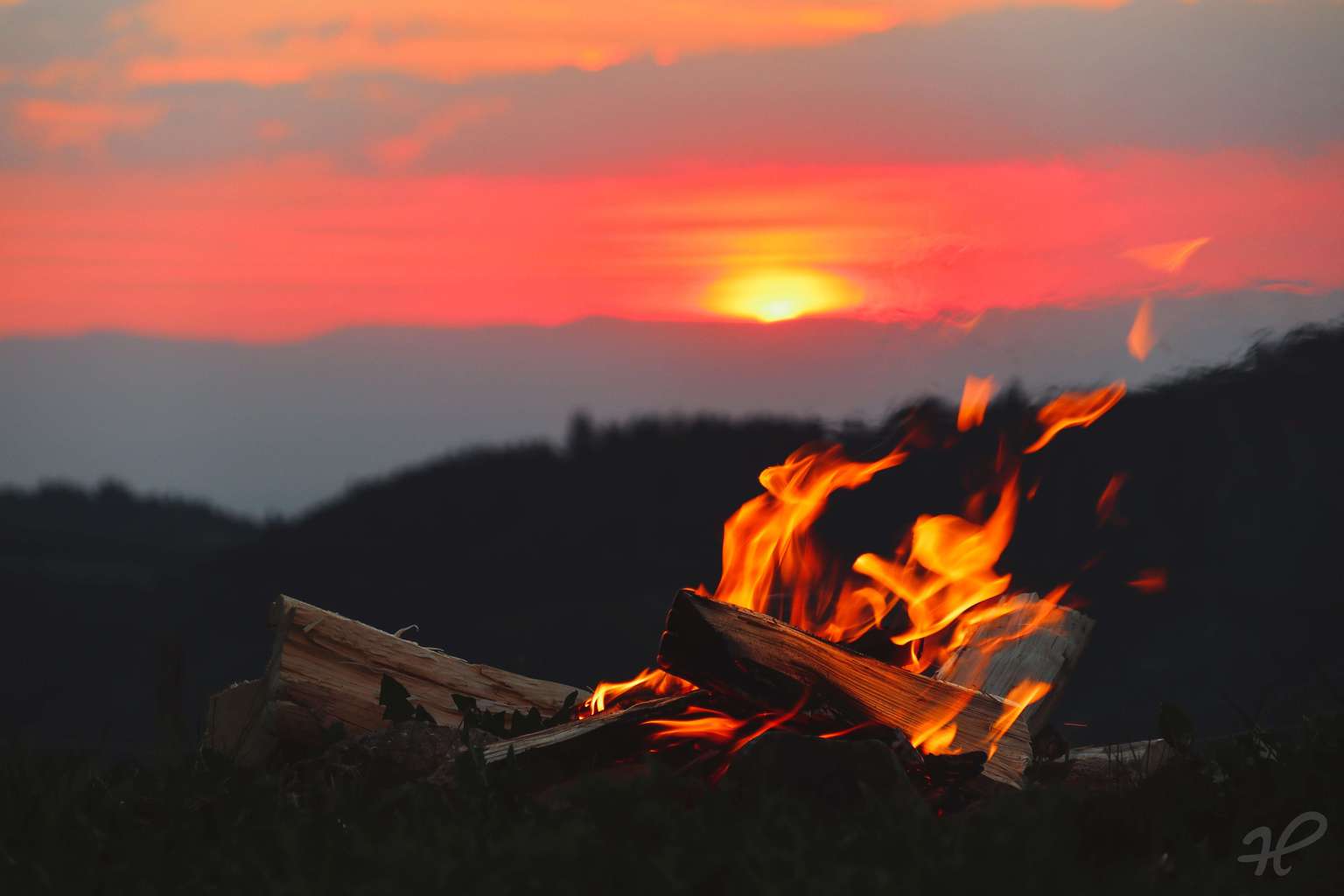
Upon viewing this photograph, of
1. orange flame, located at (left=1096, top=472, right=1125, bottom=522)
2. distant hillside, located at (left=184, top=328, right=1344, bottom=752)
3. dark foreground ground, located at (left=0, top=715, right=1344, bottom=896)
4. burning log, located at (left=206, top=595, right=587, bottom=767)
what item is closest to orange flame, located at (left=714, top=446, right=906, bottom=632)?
orange flame, located at (left=1096, top=472, right=1125, bottom=522)

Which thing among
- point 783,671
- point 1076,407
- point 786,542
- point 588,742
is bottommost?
point 588,742

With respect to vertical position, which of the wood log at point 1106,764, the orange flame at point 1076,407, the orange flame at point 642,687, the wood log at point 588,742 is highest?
the orange flame at point 1076,407

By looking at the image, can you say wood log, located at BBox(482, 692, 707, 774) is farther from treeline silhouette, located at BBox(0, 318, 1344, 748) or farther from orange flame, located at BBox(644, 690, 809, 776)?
treeline silhouette, located at BBox(0, 318, 1344, 748)

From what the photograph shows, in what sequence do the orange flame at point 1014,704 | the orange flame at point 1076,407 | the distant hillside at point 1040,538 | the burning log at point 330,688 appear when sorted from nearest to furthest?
the orange flame at point 1014,704 < the burning log at point 330,688 < the orange flame at point 1076,407 < the distant hillside at point 1040,538

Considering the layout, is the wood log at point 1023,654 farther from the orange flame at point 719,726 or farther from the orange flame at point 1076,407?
the orange flame at point 719,726

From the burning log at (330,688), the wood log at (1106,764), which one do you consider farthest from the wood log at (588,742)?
the wood log at (1106,764)

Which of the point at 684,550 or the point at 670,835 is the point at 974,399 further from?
the point at 684,550

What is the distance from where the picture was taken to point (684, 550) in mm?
18953

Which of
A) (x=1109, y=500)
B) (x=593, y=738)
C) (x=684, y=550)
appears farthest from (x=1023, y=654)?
(x=684, y=550)

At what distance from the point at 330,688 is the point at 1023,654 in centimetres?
345

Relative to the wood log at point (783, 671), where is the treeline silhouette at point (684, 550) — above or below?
below

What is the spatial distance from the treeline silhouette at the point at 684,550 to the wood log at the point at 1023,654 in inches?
98.4

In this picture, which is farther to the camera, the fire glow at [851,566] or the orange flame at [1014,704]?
the fire glow at [851,566]

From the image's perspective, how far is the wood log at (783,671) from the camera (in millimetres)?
5582
